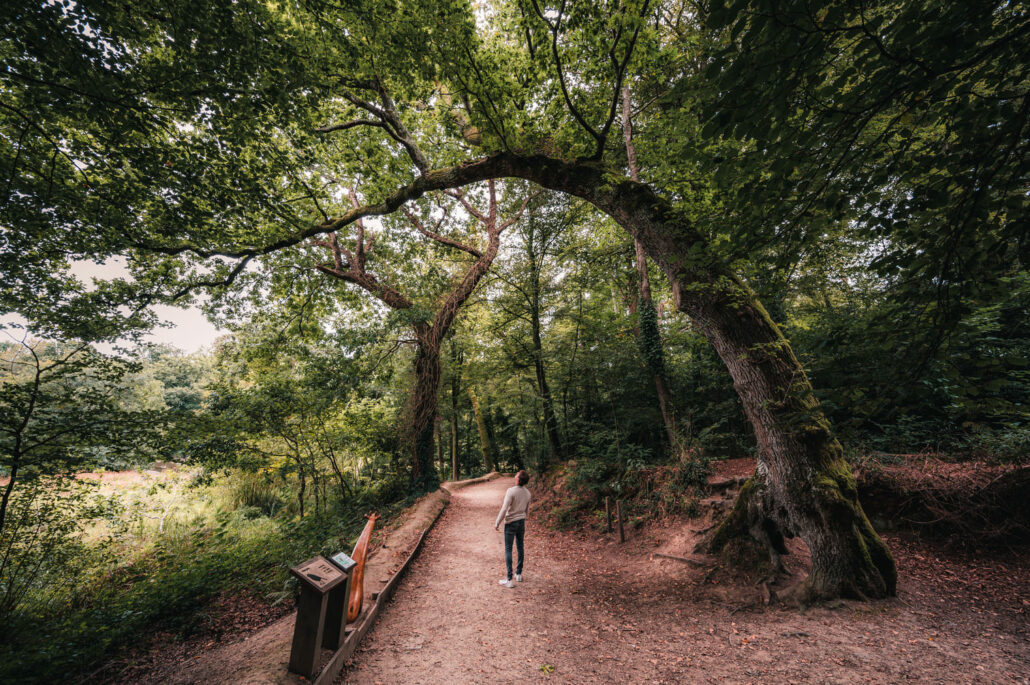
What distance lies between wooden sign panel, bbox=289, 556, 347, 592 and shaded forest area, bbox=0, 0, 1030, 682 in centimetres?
251

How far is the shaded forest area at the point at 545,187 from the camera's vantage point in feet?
6.75

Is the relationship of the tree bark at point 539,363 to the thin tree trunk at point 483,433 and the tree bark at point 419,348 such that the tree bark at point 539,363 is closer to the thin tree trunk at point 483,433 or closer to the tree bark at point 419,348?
the tree bark at point 419,348

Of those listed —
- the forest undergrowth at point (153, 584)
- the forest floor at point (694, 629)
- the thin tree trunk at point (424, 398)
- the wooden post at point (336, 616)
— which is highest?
the thin tree trunk at point (424, 398)

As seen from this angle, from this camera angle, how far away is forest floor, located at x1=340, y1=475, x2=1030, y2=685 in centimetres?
314

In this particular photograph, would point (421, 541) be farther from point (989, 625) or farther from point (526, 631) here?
point (989, 625)

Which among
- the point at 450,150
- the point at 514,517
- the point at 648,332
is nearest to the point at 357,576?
the point at 514,517

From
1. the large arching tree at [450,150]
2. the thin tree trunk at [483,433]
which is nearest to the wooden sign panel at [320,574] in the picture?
the large arching tree at [450,150]

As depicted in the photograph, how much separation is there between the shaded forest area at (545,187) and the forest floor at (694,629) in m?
0.47

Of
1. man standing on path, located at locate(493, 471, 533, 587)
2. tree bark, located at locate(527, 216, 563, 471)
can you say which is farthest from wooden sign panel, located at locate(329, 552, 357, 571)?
tree bark, located at locate(527, 216, 563, 471)

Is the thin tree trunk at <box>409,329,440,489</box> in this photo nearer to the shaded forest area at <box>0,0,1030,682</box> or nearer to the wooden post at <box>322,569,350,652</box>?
the shaded forest area at <box>0,0,1030,682</box>

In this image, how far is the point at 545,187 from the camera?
654 cm

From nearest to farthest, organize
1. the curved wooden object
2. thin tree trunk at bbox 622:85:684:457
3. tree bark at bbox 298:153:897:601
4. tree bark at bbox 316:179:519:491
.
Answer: the curved wooden object
tree bark at bbox 298:153:897:601
thin tree trunk at bbox 622:85:684:457
tree bark at bbox 316:179:519:491

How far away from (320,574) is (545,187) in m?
6.47

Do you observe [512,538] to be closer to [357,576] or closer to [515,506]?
[515,506]
